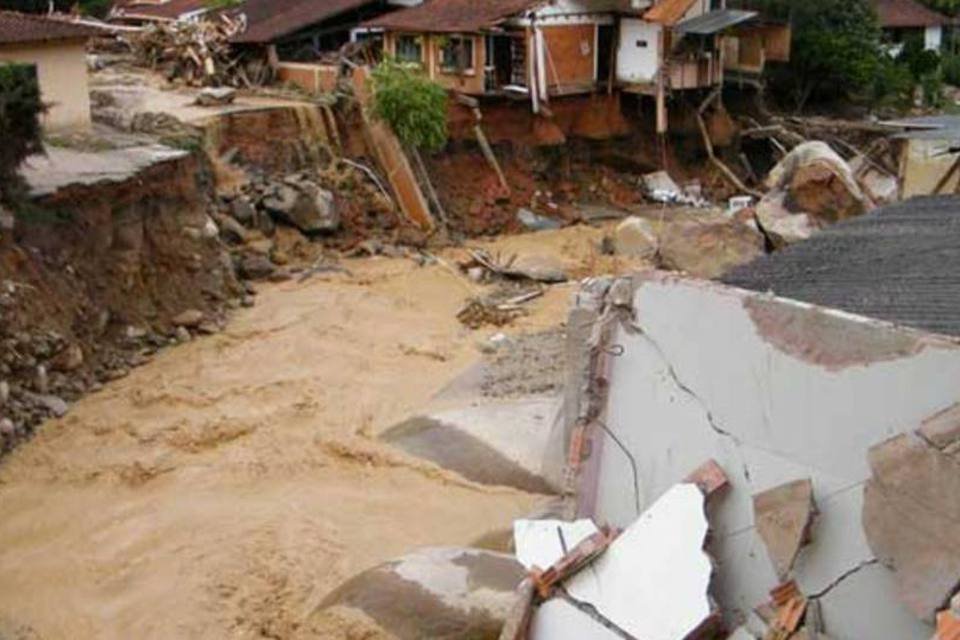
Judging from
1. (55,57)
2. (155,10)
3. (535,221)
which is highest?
(155,10)

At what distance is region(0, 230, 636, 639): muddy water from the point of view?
12578 millimetres

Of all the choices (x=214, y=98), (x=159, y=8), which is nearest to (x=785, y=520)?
(x=214, y=98)

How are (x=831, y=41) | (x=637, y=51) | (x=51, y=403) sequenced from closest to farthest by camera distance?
(x=51, y=403), (x=637, y=51), (x=831, y=41)

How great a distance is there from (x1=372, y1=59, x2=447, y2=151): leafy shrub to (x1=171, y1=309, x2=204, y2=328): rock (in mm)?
7985

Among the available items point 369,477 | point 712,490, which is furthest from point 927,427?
point 369,477

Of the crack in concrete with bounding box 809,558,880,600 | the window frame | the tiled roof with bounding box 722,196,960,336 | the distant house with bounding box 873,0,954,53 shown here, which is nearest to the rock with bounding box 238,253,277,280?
the window frame

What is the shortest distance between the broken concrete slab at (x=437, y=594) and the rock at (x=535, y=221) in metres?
16.9

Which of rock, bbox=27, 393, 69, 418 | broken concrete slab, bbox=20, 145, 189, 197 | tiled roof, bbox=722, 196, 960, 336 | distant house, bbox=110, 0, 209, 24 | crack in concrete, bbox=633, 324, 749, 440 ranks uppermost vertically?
distant house, bbox=110, 0, 209, 24

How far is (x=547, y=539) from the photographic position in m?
8.09

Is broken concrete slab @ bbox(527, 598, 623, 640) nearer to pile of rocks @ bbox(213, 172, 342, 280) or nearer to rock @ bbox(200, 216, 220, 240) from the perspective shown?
rock @ bbox(200, 216, 220, 240)

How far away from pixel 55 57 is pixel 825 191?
15349 mm

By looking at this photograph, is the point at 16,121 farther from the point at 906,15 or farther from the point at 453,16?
the point at 906,15

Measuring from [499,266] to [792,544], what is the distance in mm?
17954

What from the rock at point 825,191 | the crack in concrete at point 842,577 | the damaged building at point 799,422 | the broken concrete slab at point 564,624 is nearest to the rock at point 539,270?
the rock at point 825,191
